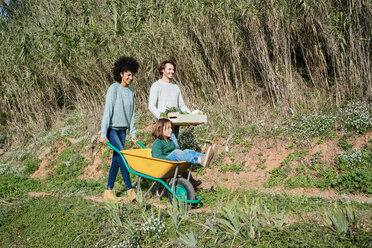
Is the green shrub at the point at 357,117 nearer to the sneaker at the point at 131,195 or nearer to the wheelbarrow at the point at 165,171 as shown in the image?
the wheelbarrow at the point at 165,171

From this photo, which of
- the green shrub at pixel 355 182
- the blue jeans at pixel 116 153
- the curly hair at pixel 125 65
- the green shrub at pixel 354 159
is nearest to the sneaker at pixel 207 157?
the blue jeans at pixel 116 153

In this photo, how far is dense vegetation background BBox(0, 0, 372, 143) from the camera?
5141 millimetres

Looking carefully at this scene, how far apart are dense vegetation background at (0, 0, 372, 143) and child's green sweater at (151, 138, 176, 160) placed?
2377 mm

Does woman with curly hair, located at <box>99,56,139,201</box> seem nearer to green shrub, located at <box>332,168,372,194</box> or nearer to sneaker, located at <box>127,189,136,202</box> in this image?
sneaker, located at <box>127,189,136,202</box>

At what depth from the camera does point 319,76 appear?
5.58 meters

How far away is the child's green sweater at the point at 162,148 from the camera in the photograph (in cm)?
351

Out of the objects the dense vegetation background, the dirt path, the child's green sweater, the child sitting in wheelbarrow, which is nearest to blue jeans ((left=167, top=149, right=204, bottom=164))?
the child sitting in wheelbarrow

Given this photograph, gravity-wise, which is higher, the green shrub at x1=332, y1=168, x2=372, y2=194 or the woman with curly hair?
the woman with curly hair

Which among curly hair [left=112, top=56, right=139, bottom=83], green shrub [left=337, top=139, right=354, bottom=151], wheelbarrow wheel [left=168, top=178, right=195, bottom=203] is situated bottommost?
green shrub [left=337, top=139, right=354, bottom=151]

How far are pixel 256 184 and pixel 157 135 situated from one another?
1.78 metres

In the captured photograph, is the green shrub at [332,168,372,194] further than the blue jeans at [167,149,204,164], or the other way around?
the green shrub at [332,168,372,194]

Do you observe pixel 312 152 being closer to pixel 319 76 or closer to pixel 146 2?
pixel 319 76

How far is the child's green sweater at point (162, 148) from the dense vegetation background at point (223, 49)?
238 centimetres

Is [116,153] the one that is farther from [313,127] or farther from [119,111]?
[313,127]
